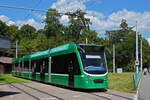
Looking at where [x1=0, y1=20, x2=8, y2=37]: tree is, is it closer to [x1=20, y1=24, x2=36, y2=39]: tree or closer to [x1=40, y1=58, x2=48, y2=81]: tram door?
[x1=20, y1=24, x2=36, y2=39]: tree

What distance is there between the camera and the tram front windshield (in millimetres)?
14992

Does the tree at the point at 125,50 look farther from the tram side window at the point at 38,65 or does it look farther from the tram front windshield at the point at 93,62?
the tram front windshield at the point at 93,62

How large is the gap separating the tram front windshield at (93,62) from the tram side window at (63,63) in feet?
1.83

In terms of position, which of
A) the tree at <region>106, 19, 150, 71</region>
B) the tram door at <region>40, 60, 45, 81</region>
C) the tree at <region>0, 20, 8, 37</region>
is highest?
the tree at <region>0, 20, 8, 37</region>

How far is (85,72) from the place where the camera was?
14.8 meters

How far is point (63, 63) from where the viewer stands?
1772 cm

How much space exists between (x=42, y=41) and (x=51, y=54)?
46.0m

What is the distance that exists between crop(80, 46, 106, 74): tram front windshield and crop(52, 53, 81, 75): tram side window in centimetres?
56

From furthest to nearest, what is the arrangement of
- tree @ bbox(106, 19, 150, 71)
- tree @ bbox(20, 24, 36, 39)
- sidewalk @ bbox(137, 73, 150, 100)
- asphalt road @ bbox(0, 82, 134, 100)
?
tree @ bbox(20, 24, 36, 39) < tree @ bbox(106, 19, 150, 71) < sidewalk @ bbox(137, 73, 150, 100) < asphalt road @ bbox(0, 82, 134, 100)

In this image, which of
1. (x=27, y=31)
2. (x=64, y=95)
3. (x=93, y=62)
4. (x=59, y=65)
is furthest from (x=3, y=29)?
(x=64, y=95)

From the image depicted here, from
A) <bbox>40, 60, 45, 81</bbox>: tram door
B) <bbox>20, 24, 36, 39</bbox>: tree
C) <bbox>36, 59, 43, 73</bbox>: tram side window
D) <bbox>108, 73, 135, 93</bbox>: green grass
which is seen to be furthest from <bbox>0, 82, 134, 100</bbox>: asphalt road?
<bbox>20, 24, 36, 39</bbox>: tree

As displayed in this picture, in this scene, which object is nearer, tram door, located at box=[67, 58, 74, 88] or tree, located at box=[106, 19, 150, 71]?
tram door, located at box=[67, 58, 74, 88]

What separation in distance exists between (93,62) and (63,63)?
309 centimetres

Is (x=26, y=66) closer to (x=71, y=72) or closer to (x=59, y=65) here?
(x=59, y=65)
